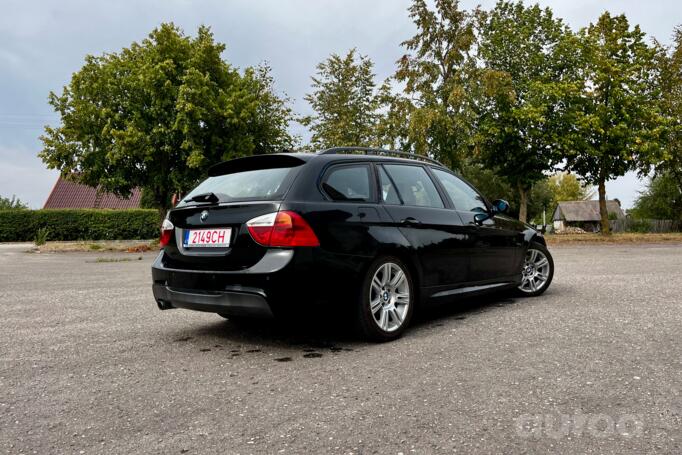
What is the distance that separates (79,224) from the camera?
34156 millimetres

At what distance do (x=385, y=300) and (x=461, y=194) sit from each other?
6.37ft

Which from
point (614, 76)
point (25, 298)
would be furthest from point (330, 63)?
point (25, 298)

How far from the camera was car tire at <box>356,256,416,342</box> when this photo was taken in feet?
13.8

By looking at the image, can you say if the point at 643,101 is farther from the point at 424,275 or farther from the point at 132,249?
the point at 424,275

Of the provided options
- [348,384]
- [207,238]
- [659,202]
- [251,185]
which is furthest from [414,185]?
[659,202]

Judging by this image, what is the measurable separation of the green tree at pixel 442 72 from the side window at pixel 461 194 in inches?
861

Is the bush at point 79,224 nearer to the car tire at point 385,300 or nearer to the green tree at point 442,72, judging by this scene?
the green tree at point 442,72

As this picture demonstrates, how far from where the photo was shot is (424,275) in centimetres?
477

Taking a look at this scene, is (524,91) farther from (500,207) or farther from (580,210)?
(580,210)

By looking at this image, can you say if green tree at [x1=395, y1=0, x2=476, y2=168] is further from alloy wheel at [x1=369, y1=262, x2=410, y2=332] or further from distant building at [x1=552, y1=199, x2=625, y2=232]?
distant building at [x1=552, y1=199, x2=625, y2=232]

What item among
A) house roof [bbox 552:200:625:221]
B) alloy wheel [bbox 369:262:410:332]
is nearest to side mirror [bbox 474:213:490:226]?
alloy wheel [bbox 369:262:410:332]

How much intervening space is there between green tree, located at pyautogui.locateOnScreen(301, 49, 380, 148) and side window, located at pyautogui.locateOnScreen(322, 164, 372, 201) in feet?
98.1

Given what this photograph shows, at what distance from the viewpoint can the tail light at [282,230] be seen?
12.6 feet

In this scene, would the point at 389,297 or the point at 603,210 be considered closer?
the point at 389,297
